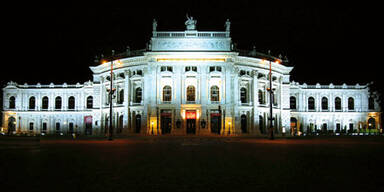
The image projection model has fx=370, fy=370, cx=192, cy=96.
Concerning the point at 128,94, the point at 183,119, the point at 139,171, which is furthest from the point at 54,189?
the point at 128,94

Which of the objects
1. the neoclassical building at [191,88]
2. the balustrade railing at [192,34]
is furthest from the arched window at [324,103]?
the balustrade railing at [192,34]

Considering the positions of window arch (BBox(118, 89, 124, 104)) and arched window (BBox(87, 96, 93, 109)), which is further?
arched window (BBox(87, 96, 93, 109))

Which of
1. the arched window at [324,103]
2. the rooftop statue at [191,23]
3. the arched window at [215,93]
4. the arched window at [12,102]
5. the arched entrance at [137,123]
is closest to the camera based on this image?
the arched window at [215,93]

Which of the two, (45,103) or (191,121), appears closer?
(191,121)

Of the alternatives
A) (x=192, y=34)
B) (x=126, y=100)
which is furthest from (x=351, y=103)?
(x=126, y=100)

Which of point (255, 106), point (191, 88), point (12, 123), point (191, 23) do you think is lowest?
point (12, 123)

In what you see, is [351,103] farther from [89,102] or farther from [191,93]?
[89,102]

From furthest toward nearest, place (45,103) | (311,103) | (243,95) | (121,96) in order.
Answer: (311,103) → (45,103) → (121,96) → (243,95)

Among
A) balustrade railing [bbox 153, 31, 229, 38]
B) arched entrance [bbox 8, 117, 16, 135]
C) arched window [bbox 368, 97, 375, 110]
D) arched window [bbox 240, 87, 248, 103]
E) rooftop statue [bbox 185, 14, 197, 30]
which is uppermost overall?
rooftop statue [bbox 185, 14, 197, 30]

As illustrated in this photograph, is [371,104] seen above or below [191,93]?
below

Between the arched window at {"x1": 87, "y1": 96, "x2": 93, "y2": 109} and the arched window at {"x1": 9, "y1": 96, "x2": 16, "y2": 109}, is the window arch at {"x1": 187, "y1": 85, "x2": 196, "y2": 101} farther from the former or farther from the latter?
the arched window at {"x1": 9, "y1": 96, "x2": 16, "y2": 109}

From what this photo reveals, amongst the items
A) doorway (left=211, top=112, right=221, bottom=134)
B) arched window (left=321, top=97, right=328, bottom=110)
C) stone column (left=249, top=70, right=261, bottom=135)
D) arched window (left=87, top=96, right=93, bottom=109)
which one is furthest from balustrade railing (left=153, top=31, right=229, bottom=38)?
arched window (left=321, top=97, right=328, bottom=110)

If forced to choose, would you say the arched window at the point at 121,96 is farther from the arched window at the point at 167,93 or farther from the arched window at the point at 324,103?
the arched window at the point at 324,103

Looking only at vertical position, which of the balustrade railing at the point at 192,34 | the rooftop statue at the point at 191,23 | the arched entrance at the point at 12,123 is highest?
the rooftop statue at the point at 191,23
